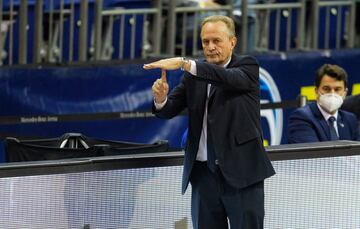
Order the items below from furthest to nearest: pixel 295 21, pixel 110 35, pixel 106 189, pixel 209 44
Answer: pixel 295 21, pixel 110 35, pixel 106 189, pixel 209 44

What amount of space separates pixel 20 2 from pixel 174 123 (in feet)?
6.13

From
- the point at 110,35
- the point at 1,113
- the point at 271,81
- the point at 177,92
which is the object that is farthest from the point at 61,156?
the point at 271,81

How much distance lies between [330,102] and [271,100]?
286 cm

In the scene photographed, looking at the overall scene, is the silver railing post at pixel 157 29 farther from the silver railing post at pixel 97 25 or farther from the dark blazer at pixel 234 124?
the dark blazer at pixel 234 124

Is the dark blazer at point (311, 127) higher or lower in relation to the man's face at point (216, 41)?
lower

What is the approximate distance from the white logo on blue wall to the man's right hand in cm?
460

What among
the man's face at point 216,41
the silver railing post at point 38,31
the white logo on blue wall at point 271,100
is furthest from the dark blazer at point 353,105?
the man's face at point 216,41

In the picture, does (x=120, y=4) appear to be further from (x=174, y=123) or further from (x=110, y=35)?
(x=174, y=123)

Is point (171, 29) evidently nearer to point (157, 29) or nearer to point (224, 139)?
point (157, 29)

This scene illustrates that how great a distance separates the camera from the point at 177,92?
6223mm

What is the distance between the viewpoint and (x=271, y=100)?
10672mm

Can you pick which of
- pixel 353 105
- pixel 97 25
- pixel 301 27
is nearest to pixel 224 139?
pixel 353 105

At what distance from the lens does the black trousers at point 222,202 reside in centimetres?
595

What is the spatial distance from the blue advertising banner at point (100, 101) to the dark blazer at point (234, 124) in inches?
140
